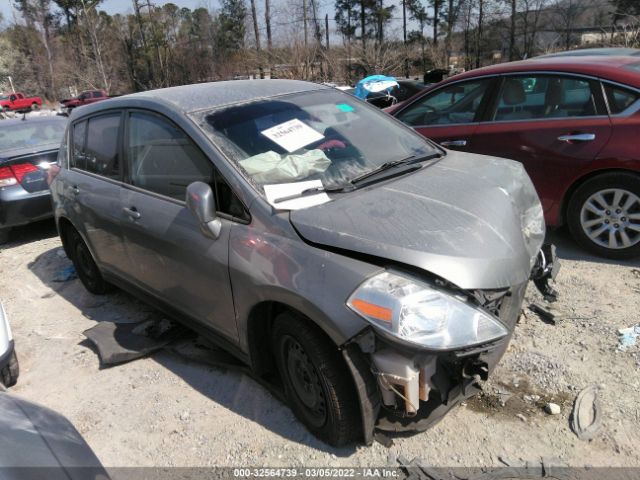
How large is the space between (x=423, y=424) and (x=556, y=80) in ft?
11.2

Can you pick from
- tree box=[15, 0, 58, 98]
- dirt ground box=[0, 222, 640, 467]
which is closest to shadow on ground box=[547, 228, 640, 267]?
dirt ground box=[0, 222, 640, 467]

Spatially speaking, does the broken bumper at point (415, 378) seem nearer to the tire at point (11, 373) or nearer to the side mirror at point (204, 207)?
the side mirror at point (204, 207)

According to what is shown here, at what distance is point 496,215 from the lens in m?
2.51

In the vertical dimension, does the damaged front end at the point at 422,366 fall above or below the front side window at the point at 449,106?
below

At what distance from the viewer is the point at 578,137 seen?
4.11 metres

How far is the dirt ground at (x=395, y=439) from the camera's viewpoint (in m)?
2.47

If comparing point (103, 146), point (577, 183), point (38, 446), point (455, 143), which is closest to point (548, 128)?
point (577, 183)

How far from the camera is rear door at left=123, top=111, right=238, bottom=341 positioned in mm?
2805

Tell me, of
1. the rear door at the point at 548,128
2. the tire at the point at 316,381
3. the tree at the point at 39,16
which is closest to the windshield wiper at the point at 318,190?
the tire at the point at 316,381

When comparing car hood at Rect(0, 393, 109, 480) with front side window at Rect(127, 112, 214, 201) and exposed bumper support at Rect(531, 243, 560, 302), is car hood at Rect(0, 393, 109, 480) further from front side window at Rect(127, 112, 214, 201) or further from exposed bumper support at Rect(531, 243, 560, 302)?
exposed bumper support at Rect(531, 243, 560, 302)

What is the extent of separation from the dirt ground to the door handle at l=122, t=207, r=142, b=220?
1.03 meters

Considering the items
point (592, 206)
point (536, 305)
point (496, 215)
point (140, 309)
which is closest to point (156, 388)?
point (140, 309)

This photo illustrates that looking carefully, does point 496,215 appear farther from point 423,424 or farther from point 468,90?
point 468,90

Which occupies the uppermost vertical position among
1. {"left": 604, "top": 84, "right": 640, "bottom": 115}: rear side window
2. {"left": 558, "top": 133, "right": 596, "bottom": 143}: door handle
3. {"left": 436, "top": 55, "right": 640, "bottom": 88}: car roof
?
{"left": 436, "top": 55, "right": 640, "bottom": 88}: car roof
